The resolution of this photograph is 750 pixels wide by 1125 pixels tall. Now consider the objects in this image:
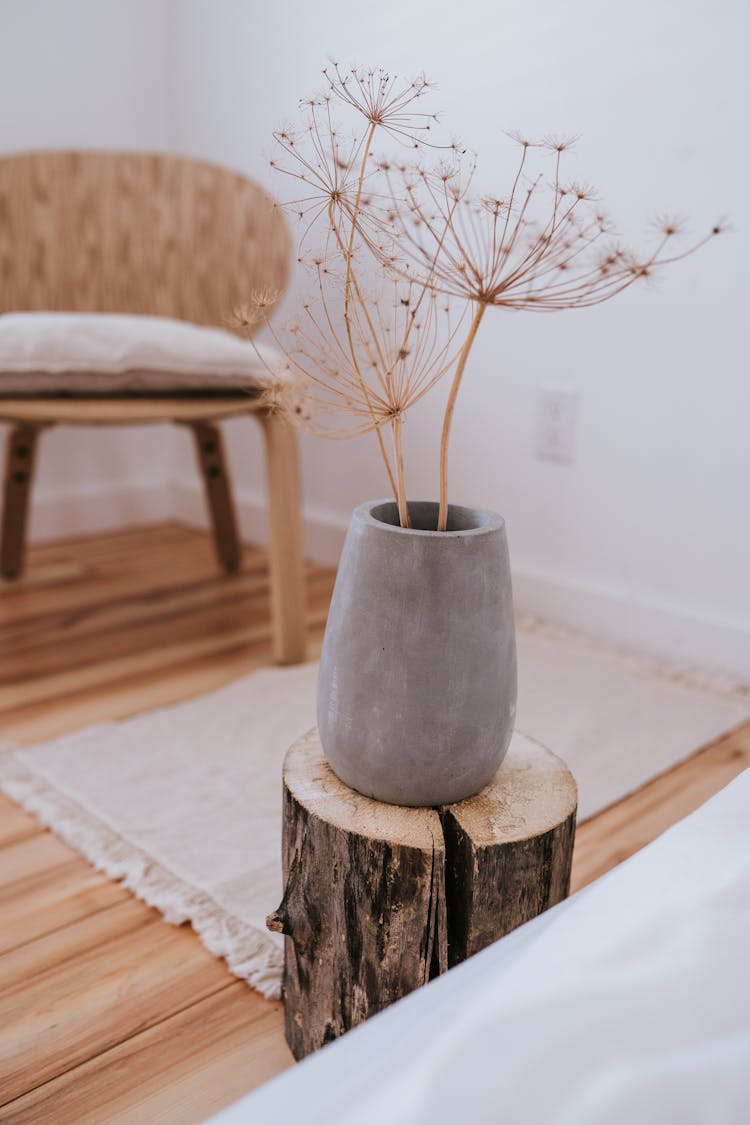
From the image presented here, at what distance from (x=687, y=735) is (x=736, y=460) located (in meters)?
0.36

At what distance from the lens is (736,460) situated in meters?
1.21

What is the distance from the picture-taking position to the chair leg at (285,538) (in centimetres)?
122

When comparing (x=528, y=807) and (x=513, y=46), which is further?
(x=513, y=46)

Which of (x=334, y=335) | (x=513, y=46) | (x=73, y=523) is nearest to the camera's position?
(x=334, y=335)

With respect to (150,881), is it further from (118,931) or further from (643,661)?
(643,661)

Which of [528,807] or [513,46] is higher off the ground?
[513,46]

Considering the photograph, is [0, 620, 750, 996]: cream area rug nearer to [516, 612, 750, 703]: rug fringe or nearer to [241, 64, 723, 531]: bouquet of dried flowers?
[516, 612, 750, 703]: rug fringe

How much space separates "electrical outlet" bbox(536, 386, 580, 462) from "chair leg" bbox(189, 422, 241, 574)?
1.77 feet

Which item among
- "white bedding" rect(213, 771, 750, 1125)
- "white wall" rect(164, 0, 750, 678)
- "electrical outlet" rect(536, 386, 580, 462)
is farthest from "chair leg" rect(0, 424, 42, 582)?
"white bedding" rect(213, 771, 750, 1125)

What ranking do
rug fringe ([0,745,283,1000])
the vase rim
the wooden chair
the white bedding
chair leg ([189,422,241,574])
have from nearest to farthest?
the white bedding, the vase rim, rug fringe ([0,745,283,1000]), the wooden chair, chair leg ([189,422,241,574])

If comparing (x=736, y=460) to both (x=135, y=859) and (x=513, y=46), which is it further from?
(x=135, y=859)

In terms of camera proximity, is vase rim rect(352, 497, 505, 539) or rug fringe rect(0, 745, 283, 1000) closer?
vase rim rect(352, 497, 505, 539)

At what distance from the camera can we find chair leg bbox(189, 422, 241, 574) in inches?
62.8

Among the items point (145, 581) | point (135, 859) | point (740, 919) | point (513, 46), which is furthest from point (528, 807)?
point (145, 581)
